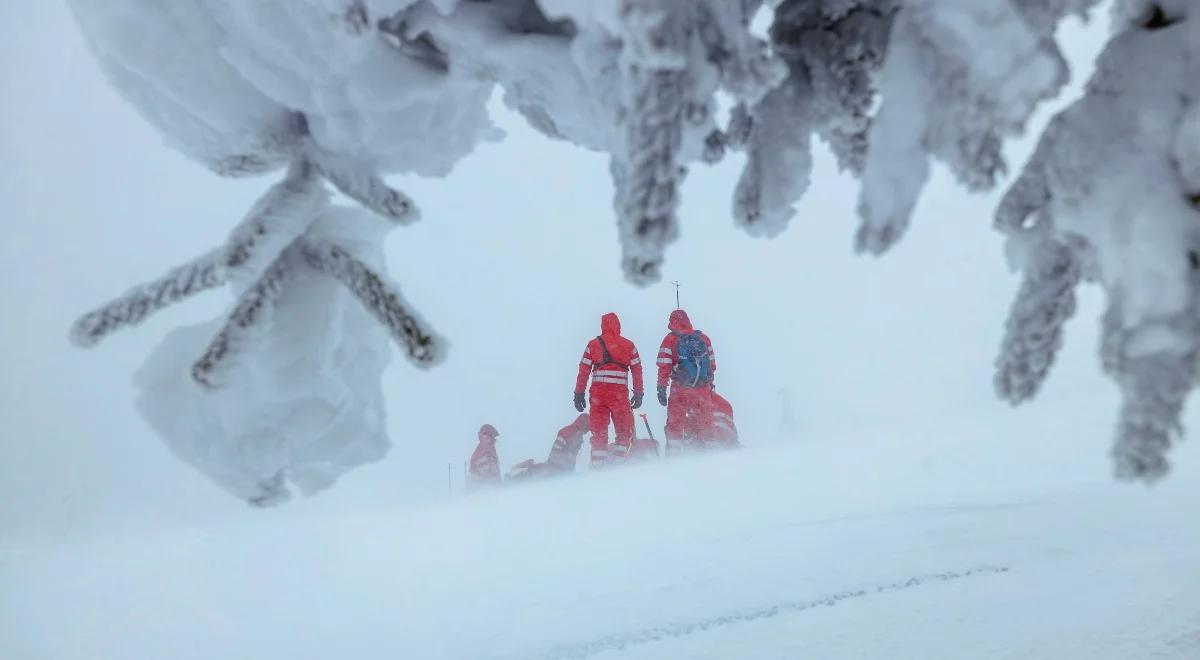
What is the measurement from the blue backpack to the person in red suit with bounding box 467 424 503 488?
7.34 ft

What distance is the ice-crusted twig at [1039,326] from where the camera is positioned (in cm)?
88

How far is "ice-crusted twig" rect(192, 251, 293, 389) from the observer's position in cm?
125

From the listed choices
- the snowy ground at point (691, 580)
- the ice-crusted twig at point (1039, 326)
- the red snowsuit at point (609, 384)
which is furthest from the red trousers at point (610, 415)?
the ice-crusted twig at point (1039, 326)

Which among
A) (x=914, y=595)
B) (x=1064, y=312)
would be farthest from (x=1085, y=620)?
(x=1064, y=312)

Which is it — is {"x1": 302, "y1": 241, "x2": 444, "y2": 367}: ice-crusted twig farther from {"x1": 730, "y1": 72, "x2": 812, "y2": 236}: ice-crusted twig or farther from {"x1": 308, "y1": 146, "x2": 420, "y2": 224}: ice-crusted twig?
{"x1": 730, "y1": 72, "x2": 812, "y2": 236}: ice-crusted twig

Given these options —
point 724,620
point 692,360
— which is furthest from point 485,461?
point 724,620

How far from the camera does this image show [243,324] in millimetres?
1325

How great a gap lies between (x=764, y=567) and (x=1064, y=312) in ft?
7.27

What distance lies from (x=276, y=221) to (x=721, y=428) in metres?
5.77

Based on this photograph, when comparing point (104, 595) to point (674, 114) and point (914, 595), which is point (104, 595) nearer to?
point (914, 595)

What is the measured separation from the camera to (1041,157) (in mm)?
913

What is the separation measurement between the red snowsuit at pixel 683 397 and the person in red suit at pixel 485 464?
77.5 inches

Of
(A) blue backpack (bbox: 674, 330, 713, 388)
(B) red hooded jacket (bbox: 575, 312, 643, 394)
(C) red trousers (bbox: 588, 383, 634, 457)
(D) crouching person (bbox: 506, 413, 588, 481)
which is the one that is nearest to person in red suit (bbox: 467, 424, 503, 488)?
(D) crouching person (bbox: 506, 413, 588, 481)

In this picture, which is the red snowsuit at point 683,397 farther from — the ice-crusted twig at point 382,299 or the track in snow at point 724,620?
the ice-crusted twig at point 382,299
